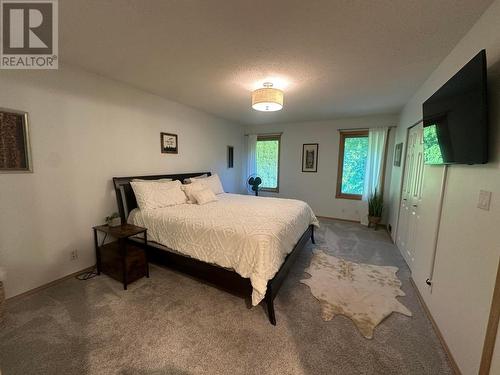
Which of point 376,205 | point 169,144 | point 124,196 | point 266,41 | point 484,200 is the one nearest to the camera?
point 484,200

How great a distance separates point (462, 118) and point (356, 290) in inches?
73.2

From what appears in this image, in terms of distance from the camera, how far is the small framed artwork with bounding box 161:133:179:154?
3.48 meters

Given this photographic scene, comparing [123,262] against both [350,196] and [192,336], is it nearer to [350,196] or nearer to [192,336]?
[192,336]

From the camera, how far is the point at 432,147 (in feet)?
6.58

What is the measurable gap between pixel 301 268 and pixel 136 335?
1.95m

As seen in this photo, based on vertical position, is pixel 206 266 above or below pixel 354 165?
below

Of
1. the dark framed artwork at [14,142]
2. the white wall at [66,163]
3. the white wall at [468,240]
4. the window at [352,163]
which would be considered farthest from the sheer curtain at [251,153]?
the dark framed artwork at [14,142]

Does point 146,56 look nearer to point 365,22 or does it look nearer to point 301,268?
point 365,22

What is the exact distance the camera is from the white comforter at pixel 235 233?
1841 mm

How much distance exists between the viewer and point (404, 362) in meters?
1.45

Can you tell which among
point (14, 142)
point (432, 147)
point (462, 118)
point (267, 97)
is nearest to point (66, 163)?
point (14, 142)

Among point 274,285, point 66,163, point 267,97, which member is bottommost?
point 274,285

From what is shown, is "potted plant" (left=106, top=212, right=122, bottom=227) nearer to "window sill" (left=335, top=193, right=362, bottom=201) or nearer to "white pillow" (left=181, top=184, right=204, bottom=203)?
"white pillow" (left=181, top=184, right=204, bottom=203)

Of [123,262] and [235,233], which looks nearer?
[235,233]
